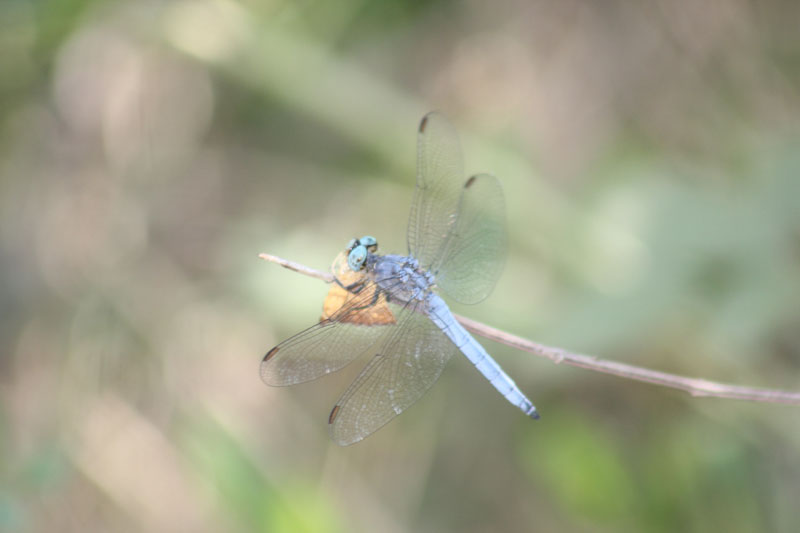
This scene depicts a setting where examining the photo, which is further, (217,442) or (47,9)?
(47,9)

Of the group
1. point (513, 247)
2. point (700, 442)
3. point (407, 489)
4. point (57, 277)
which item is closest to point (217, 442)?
point (407, 489)

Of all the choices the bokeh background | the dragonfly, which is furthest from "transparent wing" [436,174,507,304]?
the bokeh background

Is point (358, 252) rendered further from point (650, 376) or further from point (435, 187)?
point (650, 376)

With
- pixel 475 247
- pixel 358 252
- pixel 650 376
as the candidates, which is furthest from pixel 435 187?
pixel 650 376

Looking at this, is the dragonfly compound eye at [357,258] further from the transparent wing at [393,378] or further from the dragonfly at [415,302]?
the transparent wing at [393,378]

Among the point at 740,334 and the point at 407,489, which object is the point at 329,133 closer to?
the point at 407,489

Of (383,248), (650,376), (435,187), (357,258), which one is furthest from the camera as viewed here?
(383,248)
